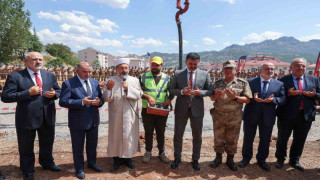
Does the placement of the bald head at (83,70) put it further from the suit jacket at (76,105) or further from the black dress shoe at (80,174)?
the black dress shoe at (80,174)

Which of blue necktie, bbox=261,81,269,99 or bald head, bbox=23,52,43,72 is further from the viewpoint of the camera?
blue necktie, bbox=261,81,269,99

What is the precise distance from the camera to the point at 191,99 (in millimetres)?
3562

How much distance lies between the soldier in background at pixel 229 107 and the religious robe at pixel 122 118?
148 cm

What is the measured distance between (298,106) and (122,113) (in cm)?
323

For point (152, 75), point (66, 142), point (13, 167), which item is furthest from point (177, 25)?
point (13, 167)

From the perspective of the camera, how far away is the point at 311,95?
11.3ft

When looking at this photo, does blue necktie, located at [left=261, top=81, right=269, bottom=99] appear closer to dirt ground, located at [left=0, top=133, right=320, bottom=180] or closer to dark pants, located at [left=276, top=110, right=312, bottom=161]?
dark pants, located at [left=276, top=110, right=312, bottom=161]

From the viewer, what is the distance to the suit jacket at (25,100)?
2.93 metres

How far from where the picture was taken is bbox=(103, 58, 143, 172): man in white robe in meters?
3.43

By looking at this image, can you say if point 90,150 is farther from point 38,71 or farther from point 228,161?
point 228,161

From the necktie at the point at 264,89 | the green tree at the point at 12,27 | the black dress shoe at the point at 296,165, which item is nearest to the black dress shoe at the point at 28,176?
the necktie at the point at 264,89

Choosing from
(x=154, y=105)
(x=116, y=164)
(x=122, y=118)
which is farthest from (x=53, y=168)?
(x=154, y=105)

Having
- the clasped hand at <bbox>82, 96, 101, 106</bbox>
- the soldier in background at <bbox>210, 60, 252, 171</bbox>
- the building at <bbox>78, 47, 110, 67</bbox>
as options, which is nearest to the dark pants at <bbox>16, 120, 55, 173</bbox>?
the clasped hand at <bbox>82, 96, 101, 106</bbox>

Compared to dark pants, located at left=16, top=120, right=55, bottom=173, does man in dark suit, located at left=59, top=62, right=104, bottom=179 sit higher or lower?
higher
